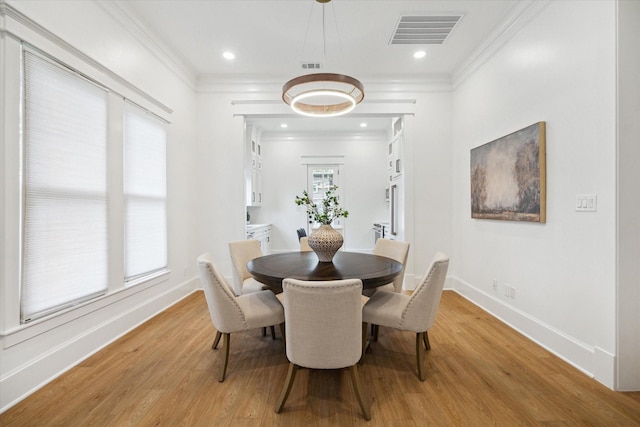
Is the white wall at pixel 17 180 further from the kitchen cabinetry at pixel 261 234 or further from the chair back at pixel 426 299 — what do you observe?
the chair back at pixel 426 299

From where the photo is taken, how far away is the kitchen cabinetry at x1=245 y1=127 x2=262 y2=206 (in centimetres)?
593

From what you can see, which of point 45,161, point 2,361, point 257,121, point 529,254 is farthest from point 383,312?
point 257,121

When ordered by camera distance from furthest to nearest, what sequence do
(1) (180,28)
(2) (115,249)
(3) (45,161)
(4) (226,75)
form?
(4) (226,75), (1) (180,28), (2) (115,249), (3) (45,161)

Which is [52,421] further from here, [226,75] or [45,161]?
[226,75]

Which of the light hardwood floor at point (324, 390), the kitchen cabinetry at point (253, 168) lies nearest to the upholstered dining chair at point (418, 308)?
the light hardwood floor at point (324, 390)

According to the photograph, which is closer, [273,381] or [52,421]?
[52,421]

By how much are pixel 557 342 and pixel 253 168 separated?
218 inches

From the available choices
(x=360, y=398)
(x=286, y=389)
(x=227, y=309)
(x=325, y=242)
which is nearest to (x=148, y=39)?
(x=325, y=242)

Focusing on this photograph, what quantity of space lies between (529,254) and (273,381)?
2441mm

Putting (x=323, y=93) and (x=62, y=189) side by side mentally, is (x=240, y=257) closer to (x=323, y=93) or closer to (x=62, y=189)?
(x=62, y=189)

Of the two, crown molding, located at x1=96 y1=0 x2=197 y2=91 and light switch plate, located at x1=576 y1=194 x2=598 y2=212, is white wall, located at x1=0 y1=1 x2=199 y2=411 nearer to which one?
crown molding, located at x1=96 y1=0 x2=197 y2=91

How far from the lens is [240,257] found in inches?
116

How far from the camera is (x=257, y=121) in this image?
20.6 ft

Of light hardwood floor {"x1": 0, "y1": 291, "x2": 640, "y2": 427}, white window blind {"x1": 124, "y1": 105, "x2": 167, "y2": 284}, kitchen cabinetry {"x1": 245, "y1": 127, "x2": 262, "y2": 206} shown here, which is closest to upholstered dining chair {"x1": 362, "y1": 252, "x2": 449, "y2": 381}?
light hardwood floor {"x1": 0, "y1": 291, "x2": 640, "y2": 427}
